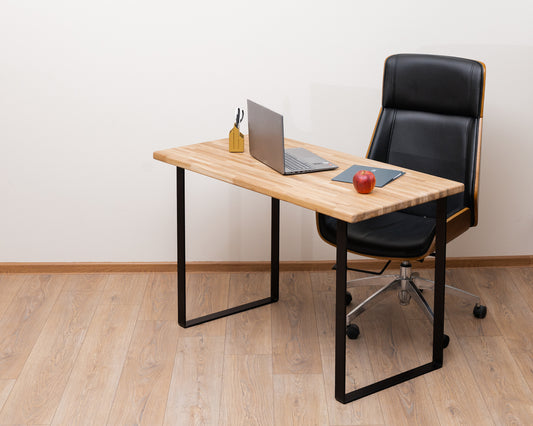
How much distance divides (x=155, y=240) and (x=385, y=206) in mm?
1748

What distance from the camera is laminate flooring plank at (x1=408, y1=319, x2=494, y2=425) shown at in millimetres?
2733

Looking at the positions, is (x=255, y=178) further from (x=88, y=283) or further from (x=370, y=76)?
(x=88, y=283)

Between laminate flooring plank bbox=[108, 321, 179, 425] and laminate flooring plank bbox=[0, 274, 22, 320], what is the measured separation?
0.71 meters

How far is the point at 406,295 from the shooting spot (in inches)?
134

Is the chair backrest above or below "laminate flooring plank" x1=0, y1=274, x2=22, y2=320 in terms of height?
above

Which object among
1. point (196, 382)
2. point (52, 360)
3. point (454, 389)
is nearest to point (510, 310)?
point (454, 389)

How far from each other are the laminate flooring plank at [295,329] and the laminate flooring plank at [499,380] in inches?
25.0

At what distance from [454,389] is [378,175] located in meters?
0.86

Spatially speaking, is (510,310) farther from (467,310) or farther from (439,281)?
(439,281)

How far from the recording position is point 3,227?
399 cm

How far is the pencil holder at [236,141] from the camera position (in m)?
3.21

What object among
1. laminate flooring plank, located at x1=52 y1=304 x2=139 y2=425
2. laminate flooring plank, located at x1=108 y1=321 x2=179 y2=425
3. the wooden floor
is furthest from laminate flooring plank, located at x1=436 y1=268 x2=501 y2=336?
laminate flooring plank, located at x1=52 y1=304 x2=139 y2=425

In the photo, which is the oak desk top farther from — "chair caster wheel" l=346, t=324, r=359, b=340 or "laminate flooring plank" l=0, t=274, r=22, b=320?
"laminate flooring plank" l=0, t=274, r=22, b=320

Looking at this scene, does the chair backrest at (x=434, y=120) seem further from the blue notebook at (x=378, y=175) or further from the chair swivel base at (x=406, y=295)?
the blue notebook at (x=378, y=175)
